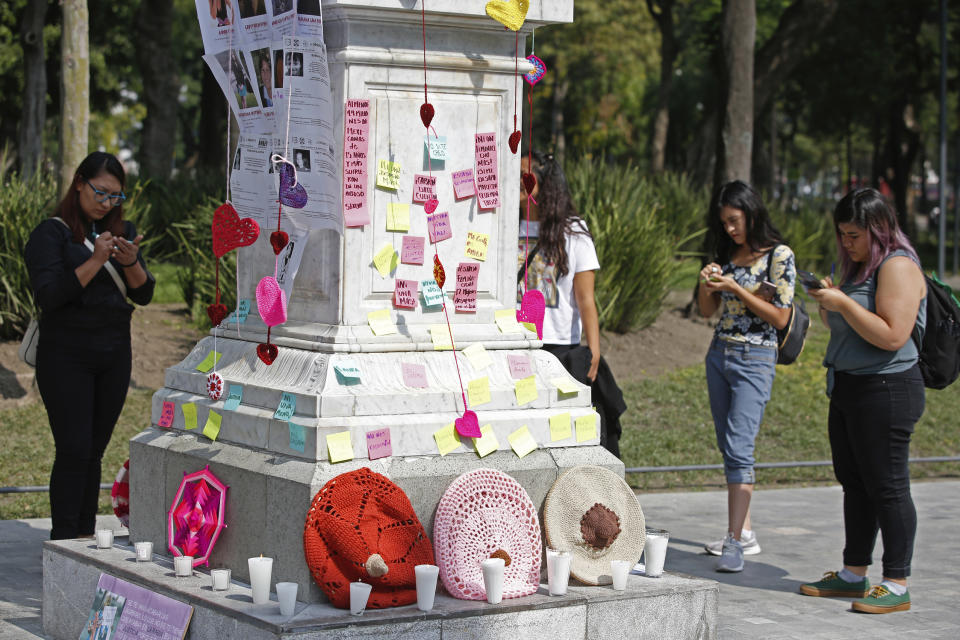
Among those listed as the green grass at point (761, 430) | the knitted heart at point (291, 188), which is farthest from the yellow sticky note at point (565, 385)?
the green grass at point (761, 430)

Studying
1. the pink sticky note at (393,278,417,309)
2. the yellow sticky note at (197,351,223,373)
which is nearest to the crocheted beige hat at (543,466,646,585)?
the pink sticky note at (393,278,417,309)

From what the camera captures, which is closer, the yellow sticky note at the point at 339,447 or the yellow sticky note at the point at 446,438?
the yellow sticky note at the point at 339,447

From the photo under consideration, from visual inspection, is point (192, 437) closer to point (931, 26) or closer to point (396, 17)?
point (396, 17)

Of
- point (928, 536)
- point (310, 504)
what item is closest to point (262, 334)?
point (310, 504)

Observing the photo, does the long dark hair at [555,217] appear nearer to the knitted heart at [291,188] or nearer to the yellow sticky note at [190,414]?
the knitted heart at [291,188]

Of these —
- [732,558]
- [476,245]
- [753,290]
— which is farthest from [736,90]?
[476,245]

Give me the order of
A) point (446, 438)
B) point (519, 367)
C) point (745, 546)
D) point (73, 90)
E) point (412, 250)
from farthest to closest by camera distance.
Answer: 1. point (73, 90)
2. point (745, 546)
3. point (519, 367)
4. point (412, 250)
5. point (446, 438)

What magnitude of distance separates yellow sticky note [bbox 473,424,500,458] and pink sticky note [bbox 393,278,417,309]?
56cm

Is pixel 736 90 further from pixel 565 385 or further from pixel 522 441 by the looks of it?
pixel 522 441

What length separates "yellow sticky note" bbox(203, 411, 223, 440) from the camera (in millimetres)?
4840

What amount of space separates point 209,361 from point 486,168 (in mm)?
1401

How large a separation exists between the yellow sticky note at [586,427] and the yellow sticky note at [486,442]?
395 mm

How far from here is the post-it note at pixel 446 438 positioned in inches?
179

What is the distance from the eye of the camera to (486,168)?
4.88m
